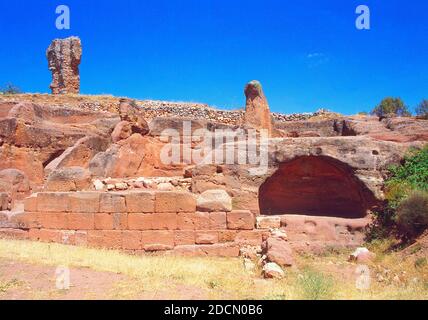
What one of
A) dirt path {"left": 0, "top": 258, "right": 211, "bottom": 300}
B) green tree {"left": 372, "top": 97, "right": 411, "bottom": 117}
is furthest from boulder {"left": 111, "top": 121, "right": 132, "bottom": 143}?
green tree {"left": 372, "top": 97, "right": 411, "bottom": 117}

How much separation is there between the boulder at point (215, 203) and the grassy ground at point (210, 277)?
47.2 inches

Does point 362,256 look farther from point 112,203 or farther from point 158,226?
point 112,203

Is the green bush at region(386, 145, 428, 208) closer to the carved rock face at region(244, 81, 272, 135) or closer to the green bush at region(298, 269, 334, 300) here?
the green bush at region(298, 269, 334, 300)

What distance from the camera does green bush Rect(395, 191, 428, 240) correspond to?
9766 millimetres

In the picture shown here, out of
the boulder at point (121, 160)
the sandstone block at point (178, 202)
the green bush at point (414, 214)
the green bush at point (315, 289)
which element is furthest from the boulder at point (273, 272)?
the boulder at point (121, 160)

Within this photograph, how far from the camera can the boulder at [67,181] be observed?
1187 centimetres

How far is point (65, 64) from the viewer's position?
3612cm

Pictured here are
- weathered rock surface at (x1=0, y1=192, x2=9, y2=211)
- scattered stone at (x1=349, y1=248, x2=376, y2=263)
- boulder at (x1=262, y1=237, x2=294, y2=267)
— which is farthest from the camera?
weathered rock surface at (x1=0, y1=192, x2=9, y2=211)

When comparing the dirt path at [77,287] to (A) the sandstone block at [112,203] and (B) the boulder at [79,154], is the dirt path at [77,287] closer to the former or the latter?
(A) the sandstone block at [112,203]

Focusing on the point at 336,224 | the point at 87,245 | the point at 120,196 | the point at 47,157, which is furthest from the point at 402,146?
the point at 47,157

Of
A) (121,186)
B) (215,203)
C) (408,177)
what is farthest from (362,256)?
(121,186)

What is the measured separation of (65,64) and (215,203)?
29.2 meters

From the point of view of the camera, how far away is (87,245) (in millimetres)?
11039

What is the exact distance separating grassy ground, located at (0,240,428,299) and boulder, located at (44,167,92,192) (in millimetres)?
1678
